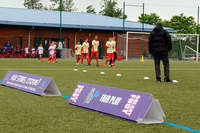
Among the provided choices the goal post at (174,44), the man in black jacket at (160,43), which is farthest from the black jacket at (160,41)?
the goal post at (174,44)

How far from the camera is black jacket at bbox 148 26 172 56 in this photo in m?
12.4

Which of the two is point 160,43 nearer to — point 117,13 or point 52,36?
point 52,36

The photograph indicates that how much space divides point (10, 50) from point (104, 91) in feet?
111

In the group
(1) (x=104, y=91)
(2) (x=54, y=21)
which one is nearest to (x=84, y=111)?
(1) (x=104, y=91)

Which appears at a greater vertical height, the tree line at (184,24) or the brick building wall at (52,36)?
the tree line at (184,24)

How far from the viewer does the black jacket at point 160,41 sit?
12.4 m

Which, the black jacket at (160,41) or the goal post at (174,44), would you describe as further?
the goal post at (174,44)

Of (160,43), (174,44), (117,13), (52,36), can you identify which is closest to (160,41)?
(160,43)

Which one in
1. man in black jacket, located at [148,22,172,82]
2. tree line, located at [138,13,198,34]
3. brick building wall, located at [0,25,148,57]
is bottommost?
man in black jacket, located at [148,22,172,82]

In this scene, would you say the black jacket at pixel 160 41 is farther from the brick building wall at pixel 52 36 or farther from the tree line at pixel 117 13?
the tree line at pixel 117 13

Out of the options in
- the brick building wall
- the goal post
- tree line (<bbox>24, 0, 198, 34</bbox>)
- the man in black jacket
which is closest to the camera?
the man in black jacket

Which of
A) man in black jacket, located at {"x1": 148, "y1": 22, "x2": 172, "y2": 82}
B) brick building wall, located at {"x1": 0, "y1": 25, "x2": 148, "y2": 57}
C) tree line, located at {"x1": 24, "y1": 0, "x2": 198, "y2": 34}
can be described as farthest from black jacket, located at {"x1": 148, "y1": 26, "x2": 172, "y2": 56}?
tree line, located at {"x1": 24, "y1": 0, "x2": 198, "y2": 34}

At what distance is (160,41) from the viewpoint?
12469mm

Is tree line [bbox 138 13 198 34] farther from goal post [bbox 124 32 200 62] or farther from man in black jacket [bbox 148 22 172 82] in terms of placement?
man in black jacket [bbox 148 22 172 82]
